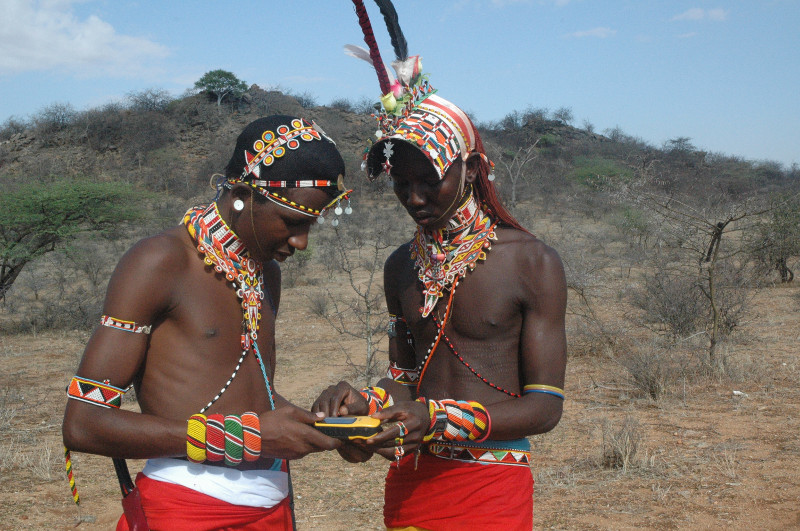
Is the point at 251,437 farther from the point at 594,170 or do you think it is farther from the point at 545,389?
the point at 594,170

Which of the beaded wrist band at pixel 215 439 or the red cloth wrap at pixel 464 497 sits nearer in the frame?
the beaded wrist band at pixel 215 439

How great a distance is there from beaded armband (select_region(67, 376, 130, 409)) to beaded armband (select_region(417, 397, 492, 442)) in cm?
85

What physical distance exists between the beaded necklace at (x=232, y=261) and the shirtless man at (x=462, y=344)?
0.30 m

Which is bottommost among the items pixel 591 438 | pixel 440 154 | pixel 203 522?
pixel 591 438

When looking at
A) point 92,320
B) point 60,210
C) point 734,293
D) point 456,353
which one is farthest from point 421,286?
point 60,210

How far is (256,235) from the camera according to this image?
2.19 meters

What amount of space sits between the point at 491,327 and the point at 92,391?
1.20 m

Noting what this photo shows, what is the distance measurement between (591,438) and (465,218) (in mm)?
4007

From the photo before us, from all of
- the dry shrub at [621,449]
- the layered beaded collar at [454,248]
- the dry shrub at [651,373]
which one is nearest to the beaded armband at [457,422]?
the layered beaded collar at [454,248]

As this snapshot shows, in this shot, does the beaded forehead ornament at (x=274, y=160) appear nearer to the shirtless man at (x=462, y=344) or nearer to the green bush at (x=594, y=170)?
the shirtless man at (x=462, y=344)

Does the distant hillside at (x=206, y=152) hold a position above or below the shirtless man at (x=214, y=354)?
above

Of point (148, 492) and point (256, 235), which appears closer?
point (148, 492)

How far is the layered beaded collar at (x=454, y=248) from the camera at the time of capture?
2.38 meters

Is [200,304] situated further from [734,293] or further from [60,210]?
[60,210]
